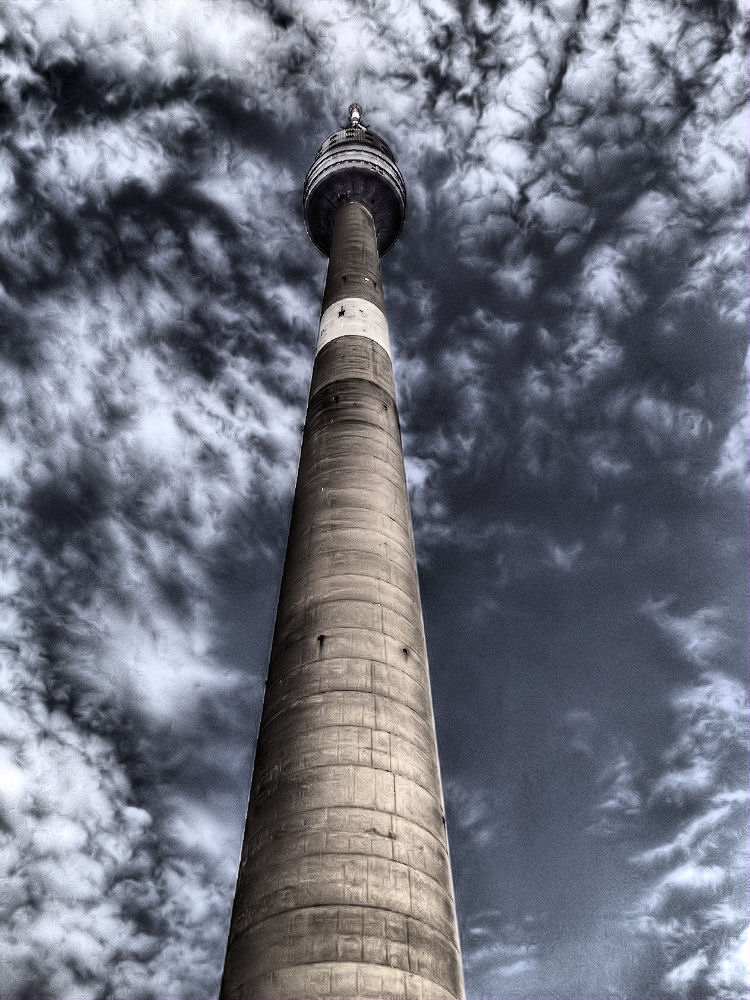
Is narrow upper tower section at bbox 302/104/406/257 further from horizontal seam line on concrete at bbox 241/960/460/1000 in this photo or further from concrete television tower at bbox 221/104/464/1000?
horizontal seam line on concrete at bbox 241/960/460/1000

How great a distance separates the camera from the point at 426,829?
51.9ft

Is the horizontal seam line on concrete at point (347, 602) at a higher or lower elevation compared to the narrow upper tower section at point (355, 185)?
lower

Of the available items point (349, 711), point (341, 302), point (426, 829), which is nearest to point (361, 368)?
point (341, 302)

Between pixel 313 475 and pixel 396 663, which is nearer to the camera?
pixel 396 663

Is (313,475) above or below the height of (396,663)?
above

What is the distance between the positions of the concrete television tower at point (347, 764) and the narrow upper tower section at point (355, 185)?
20604 millimetres

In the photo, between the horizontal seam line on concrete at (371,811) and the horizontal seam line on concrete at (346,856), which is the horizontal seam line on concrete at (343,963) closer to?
the horizontal seam line on concrete at (346,856)

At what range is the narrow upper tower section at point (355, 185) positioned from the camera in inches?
1694

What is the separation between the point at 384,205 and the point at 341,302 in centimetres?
1457

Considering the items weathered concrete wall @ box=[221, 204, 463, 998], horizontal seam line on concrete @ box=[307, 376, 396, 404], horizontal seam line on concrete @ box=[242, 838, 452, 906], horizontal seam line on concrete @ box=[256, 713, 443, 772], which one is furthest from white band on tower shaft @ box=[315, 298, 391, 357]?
horizontal seam line on concrete @ box=[242, 838, 452, 906]

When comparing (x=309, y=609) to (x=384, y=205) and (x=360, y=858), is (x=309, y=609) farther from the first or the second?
(x=384, y=205)

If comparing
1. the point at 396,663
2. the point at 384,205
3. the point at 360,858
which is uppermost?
the point at 384,205

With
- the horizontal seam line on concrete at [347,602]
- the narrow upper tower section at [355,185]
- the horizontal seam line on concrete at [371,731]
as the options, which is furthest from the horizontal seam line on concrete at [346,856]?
the narrow upper tower section at [355,185]

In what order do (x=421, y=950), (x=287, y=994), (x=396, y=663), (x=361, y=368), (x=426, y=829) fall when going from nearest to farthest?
(x=287, y=994) < (x=421, y=950) < (x=426, y=829) < (x=396, y=663) < (x=361, y=368)
